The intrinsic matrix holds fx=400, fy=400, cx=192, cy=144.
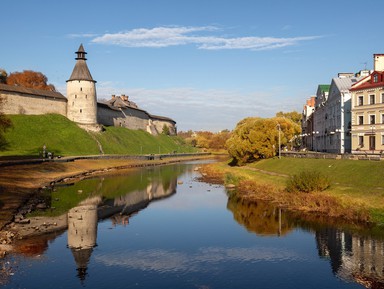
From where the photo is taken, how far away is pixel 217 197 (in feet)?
124

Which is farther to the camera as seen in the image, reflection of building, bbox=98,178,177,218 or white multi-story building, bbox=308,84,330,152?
white multi-story building, bbox=308,84,330,152

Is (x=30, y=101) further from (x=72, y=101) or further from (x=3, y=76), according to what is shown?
(x=3, y=76)

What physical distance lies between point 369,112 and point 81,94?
214 ft

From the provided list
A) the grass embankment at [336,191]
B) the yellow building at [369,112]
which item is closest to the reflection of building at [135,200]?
the grass embankment at [336,191]

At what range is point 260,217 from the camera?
2753cm

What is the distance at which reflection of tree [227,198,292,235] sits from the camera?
954 inches

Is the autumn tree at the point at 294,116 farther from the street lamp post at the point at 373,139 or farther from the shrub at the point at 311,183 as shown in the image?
the shrub at the point at 311,183

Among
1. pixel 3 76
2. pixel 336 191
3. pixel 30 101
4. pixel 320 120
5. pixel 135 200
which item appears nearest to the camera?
pixel 336 191

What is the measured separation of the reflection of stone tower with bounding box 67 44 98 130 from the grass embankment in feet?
181

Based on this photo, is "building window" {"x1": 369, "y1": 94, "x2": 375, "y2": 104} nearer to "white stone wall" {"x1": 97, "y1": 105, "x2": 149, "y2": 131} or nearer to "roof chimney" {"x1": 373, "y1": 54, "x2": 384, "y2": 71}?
"roof chimney" {"x1": 373, "y1": 54, "x2": 384, "y2": 71}

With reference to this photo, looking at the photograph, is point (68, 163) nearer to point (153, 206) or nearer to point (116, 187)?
point (116, 187)

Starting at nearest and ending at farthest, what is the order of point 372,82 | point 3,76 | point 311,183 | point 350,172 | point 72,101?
point 311,183 < point 350,172 < point 372,82 < point 72,101 < point 3,76

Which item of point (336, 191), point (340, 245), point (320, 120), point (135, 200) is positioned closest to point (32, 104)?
point (135, 200)

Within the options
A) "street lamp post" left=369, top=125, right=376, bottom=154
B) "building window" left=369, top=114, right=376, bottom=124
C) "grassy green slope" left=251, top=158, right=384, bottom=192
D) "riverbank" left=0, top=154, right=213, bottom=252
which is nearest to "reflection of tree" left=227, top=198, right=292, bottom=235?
"grassy green slope" left=251, top=158, right=384, bottom=192
